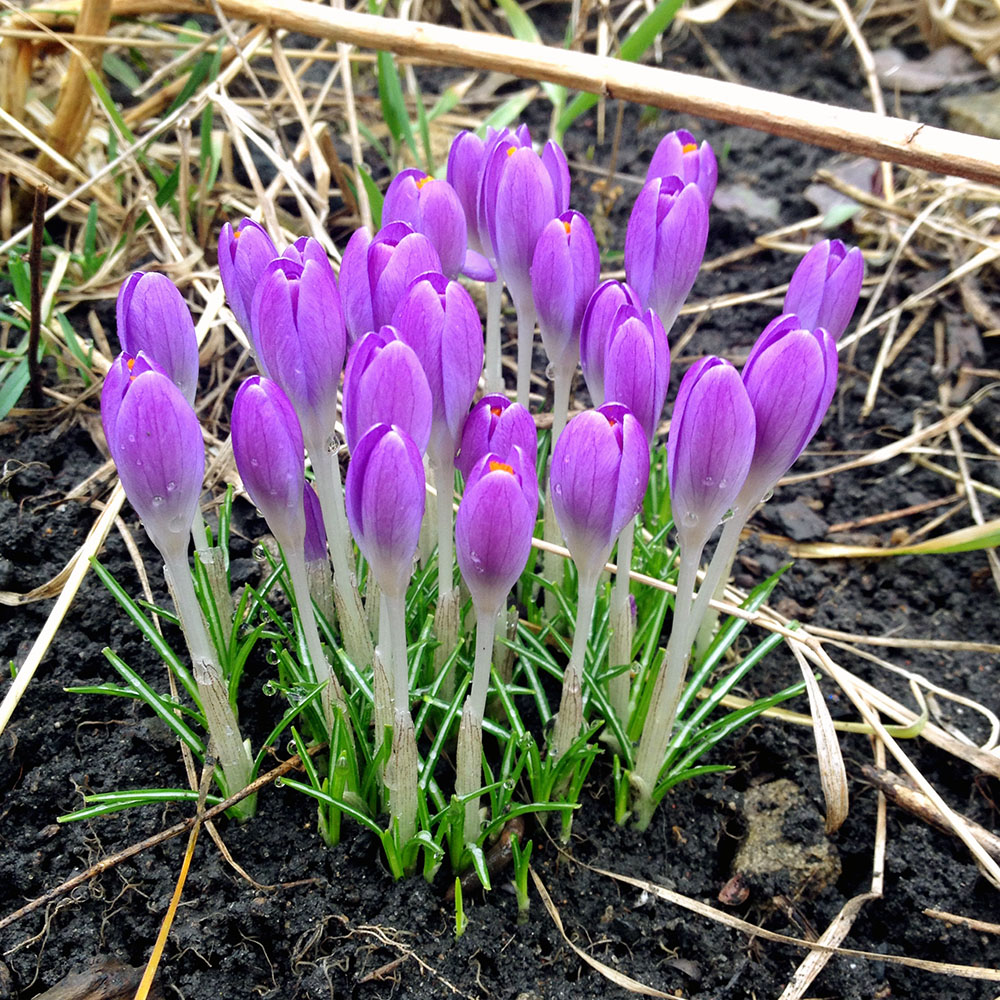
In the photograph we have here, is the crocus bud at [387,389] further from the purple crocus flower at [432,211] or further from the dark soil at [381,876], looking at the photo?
the dark soil at [381,876]

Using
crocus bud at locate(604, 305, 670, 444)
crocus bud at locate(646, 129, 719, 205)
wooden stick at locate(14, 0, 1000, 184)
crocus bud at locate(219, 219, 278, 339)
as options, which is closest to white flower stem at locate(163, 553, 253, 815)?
crocus bud at locate(219, 219, 278, 339)

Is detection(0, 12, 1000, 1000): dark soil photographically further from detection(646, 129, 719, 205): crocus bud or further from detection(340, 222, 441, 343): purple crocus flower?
detection(646, 129, 719, 205): crocus bud

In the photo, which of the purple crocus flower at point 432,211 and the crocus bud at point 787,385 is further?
the purple crocus flower at point 432,211

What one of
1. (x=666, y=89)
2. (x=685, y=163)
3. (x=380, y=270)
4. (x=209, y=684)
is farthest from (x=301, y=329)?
(x=666, y=89)

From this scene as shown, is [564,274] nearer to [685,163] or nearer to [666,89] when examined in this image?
[685,163]

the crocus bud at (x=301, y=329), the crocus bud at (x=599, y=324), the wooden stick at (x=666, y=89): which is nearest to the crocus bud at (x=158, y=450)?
the crocus bud at (x=301, y=329)

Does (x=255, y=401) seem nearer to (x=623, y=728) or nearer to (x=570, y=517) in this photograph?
(x=570, y=517)
